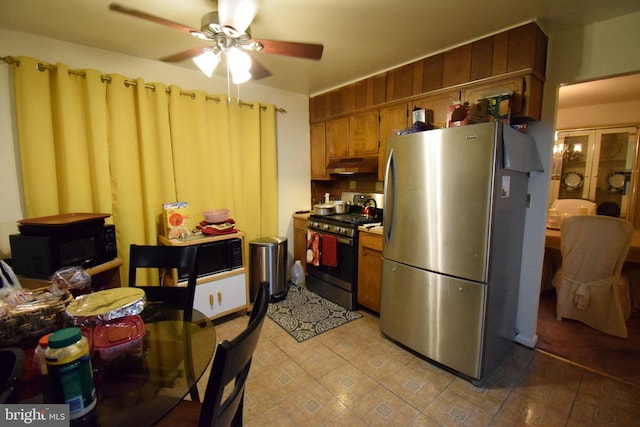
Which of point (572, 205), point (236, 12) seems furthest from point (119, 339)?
point (572, 205)

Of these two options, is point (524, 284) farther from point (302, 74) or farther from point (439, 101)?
point (302, 74)

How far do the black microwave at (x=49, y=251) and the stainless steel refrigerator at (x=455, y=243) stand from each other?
2131 millimetres

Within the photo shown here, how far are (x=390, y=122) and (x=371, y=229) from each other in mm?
1099

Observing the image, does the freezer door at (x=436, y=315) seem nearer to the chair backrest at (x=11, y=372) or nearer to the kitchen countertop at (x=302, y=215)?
the kitchen countertop at (x=302, y=215)

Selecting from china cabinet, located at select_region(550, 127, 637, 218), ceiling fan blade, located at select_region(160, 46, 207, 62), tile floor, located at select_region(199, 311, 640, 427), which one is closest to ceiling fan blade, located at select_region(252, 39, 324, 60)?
ceiling fan blade, located at select_region(160, 46, 207, 62)

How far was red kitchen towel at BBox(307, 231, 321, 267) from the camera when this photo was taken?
10.2 feet

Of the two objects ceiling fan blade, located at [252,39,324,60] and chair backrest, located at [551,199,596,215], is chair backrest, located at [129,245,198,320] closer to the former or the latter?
ceiling fan blade, located at [252,39,324,60]

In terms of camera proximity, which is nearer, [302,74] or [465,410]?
[465,410]

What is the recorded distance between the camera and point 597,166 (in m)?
4.05

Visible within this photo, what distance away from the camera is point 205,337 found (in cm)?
125

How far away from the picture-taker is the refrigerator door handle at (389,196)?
7.18ft

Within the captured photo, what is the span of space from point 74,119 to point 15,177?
0.59m

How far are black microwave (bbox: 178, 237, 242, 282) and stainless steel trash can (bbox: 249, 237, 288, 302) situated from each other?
1.10ft

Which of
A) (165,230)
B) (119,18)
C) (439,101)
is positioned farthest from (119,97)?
(439,101)
